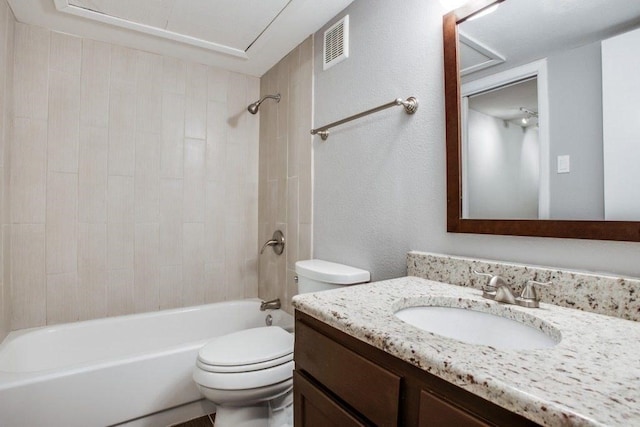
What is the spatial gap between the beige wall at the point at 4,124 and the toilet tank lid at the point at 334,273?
1.56 metres

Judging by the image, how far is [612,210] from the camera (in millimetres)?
780

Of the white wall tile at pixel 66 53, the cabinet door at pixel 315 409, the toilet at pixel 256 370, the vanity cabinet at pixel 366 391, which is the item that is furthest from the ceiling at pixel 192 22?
the cabinet door at pixel 315 409

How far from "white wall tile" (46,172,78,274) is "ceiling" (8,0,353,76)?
0.89m

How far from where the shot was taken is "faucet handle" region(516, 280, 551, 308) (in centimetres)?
83

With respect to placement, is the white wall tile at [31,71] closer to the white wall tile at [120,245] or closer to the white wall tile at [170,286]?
the white wall tile at [120,245]

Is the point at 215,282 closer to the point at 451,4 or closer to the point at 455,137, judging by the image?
the point at 455,137

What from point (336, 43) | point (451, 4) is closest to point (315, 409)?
point (451, 4)

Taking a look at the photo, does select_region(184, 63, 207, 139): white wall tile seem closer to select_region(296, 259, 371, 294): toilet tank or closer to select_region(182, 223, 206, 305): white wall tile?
select_region(182, 223, 206, 305): white wall tile

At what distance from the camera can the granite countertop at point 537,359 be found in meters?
0.41

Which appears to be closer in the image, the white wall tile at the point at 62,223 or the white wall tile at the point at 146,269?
the white wall tile at the point at 62,223

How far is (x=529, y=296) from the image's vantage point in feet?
2.78

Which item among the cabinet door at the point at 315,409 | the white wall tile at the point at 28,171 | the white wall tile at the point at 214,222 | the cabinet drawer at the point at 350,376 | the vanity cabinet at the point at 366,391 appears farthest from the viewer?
the white wall tile at the point at 214,222

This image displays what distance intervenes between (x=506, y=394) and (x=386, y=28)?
4.78ft

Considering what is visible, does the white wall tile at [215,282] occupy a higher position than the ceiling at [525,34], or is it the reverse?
the ceiling at [525,34]
